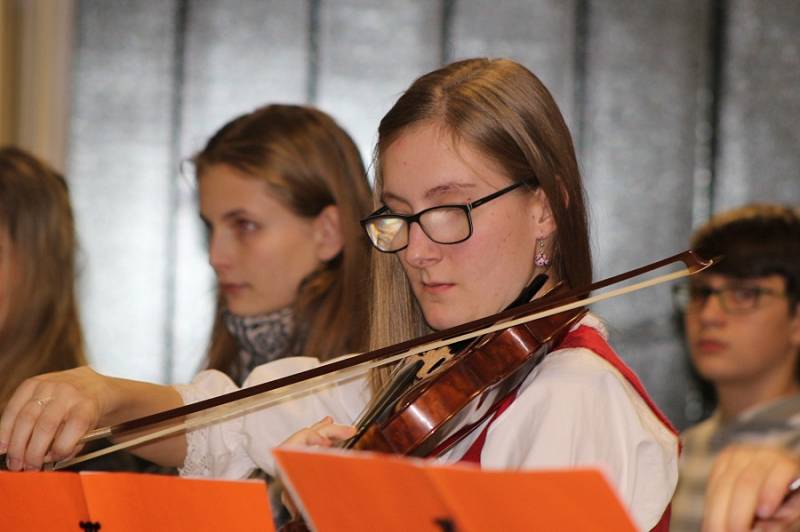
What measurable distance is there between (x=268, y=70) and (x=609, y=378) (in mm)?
1995

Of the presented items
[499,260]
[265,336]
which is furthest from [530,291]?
[265,336]

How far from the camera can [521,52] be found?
3.04 m

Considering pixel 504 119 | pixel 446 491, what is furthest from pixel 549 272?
pixel 446 491

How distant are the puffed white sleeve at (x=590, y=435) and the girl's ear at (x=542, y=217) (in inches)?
10.0

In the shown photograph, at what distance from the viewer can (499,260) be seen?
1465 mm

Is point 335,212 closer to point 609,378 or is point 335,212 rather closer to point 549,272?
point 549,272

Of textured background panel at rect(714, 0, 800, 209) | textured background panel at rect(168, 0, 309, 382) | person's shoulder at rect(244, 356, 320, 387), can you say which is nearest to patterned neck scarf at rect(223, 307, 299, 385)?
person's shoulder at rect(244, 356, 320, 387)

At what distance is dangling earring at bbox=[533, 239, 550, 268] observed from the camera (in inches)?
60.0

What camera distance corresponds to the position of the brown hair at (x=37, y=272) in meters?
2.25

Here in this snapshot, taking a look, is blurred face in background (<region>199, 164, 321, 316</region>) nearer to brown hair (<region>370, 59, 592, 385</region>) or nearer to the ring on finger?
brown hair (<region>370, 59, 592, 385</region>)

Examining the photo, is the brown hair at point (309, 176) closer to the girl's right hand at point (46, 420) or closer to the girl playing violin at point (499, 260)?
the girl playing violin at point (499, 260)

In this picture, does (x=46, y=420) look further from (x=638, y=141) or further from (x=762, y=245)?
(x=638, y=141)

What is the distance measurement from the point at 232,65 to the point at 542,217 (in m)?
1.73

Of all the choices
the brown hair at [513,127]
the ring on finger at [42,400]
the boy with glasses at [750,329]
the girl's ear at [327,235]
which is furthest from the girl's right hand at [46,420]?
the boy with glasses at [750,329]
